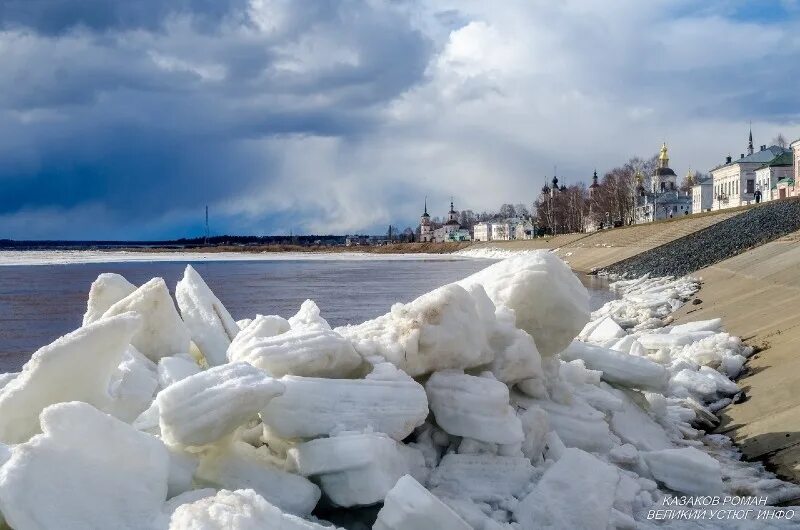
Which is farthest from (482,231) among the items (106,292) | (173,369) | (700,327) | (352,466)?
(352,466)

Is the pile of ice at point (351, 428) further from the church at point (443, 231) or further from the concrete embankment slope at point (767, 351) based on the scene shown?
the church at point (443, 231)

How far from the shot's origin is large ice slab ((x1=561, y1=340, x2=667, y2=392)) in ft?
21.7

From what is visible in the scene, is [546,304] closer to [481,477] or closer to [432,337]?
[432,337]

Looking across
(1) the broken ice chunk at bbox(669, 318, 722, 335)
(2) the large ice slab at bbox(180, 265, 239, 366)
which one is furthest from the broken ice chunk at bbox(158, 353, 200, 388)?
(1) the broken ice chunk at bbox(669, 318, 722, 335)

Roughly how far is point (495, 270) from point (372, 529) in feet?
9.36

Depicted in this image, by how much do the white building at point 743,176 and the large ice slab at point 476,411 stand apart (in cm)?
7971

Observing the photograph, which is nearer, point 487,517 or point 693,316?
point 487,517

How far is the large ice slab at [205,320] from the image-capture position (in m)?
6.07

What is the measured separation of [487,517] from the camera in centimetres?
398

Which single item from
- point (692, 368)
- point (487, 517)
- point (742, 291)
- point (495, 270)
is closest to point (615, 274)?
point (742, 291)

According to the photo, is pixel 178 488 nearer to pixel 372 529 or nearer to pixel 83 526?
pixel 83 526

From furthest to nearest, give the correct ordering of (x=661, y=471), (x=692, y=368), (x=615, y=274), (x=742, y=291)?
(x=615, y=274), (x=742, y=291), (x=692, y=368), (x=661, y=471)

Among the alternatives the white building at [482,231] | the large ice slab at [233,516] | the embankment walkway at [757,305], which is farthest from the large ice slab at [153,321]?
the white building at [482,231]

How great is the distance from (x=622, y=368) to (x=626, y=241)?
45.5 meters
